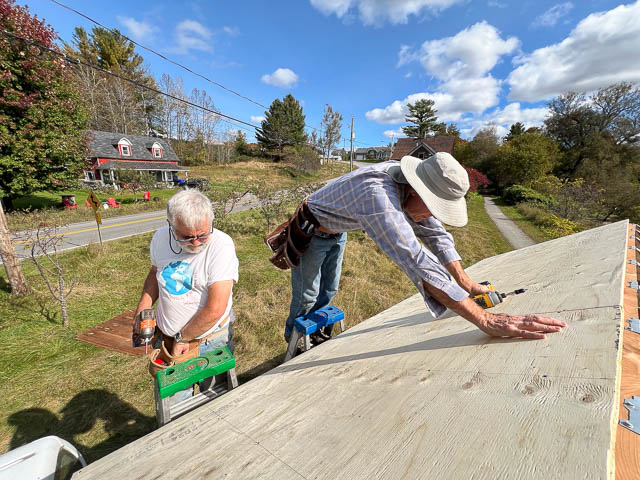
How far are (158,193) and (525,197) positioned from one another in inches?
1061

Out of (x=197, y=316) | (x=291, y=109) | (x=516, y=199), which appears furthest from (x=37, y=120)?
(x=291, y=109)

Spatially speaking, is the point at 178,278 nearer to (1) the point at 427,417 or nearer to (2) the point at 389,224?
(2) the point at 389,224

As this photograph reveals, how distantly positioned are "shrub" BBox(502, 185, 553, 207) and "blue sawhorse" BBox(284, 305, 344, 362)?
1889 cm

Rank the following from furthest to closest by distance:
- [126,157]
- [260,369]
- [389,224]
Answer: [126,157]
[260,369]
[389,224]

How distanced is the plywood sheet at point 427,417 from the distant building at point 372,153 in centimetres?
7971

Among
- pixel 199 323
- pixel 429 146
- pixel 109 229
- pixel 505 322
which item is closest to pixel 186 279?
pixel 199 323

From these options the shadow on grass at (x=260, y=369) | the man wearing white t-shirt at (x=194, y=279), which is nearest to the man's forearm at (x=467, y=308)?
the man wearing white t-shirt at (x=194, y=279)

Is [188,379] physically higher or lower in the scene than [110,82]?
lower

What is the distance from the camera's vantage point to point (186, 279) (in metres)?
1.82

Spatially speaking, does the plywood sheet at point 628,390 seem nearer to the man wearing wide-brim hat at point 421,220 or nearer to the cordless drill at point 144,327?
the man wearing wide-brim hat at point 421,220

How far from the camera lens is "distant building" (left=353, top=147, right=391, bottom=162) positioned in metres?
77.8

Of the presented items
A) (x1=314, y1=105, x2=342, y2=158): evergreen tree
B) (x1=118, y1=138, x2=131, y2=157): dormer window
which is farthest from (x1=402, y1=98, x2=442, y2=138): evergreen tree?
(x1=118, y1=138, x2=131, y2=157): dormer window

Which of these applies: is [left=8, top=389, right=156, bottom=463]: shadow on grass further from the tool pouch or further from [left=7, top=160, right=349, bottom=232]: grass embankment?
[left=7, top=160, right=349, bottom=232]: grass embankment

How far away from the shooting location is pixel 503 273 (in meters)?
2.71
